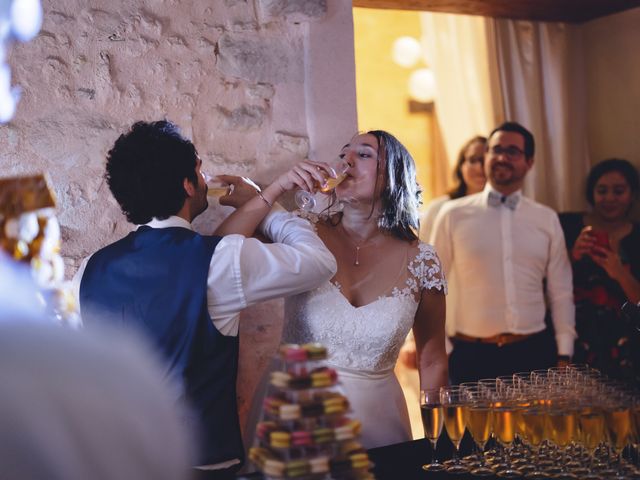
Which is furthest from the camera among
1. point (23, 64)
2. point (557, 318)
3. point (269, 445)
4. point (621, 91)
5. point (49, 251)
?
point (621, 91)

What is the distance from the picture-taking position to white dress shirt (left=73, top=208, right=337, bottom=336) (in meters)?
2.40

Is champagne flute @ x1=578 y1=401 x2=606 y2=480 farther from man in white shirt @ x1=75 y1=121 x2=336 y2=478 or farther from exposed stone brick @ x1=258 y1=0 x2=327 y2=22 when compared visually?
exposed stone brick @ x1=258 y1=0 x2=327 y2=22

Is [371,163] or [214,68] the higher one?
[214,68]

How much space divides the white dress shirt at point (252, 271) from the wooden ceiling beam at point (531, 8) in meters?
2.27

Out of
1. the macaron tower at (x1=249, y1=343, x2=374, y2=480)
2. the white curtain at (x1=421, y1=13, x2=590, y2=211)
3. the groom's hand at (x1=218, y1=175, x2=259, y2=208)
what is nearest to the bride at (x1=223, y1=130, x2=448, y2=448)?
the groom's hand at (x1=218, y1=175, x2=259, y2=208)

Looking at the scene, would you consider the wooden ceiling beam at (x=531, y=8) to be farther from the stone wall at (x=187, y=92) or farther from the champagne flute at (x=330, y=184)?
the champagne flute at (x=330, y=184)

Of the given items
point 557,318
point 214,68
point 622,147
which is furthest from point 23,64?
point 622,147

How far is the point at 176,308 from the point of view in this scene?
2.38 metres

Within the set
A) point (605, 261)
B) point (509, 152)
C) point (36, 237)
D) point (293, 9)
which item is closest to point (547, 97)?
point (509, 152)

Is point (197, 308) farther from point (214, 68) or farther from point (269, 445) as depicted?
point (214, 68)

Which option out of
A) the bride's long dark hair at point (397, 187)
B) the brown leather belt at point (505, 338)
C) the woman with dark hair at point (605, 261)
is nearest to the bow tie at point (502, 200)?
the woman with dark hair at point (605, 261)

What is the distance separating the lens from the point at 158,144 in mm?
2502

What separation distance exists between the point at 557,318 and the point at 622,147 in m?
1.42

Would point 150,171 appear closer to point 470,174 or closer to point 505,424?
point 505,424
